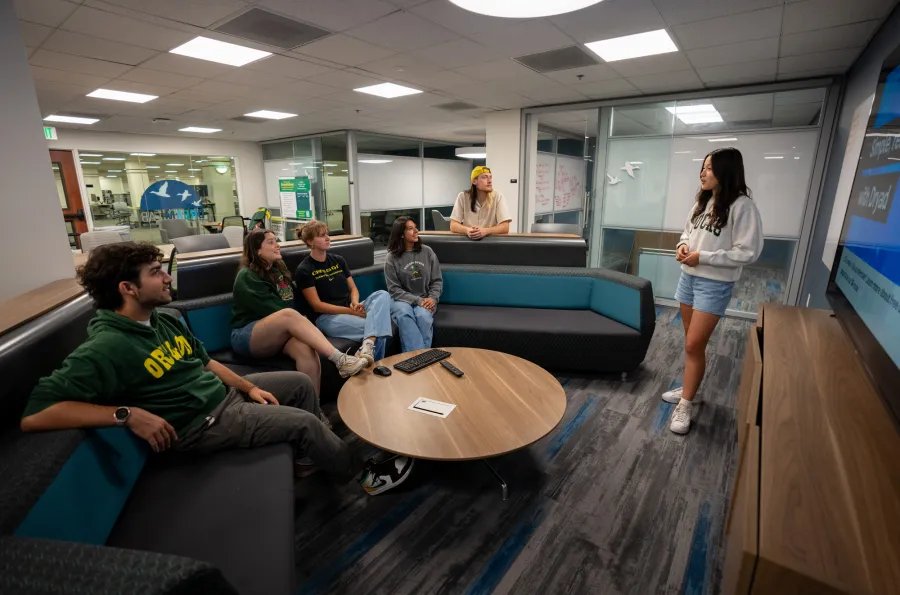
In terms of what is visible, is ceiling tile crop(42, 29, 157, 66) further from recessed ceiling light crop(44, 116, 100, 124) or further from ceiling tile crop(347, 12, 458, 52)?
recessed ceiling light crop(44, 116, 100, 124)

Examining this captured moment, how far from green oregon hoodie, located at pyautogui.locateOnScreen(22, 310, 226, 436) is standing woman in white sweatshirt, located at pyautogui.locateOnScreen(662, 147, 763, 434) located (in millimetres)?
2455

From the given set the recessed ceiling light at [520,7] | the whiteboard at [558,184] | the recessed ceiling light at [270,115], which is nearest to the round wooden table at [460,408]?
the recessed ceiling light at [520,7]

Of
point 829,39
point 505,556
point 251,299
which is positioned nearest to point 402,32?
point 251,299

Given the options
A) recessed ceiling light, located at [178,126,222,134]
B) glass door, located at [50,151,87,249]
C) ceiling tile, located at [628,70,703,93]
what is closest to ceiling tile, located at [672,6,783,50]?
ceiling tile, located at [628,70,703,93]

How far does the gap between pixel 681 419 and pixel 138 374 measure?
8.72ft

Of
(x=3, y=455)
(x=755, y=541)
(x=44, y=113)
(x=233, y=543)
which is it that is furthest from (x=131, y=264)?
(x=44, y=113)

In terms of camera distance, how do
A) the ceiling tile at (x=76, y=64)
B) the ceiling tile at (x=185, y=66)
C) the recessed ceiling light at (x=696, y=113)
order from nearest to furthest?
the ceiling tile at (x=76, y=64), the ceiling tile at (x=185, y=66), the recessed ceiling light at (x=696, y=113)

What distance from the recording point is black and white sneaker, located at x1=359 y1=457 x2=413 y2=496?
6.41 ft

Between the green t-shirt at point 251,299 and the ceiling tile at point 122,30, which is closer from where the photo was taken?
the green t-shirt at point 251,299

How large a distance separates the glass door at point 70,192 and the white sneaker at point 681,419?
8.77 m

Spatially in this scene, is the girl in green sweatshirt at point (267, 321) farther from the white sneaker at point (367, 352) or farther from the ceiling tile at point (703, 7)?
the ceiling tile at point (703, 7)

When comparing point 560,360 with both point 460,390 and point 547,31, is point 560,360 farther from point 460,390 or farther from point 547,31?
point 547,31

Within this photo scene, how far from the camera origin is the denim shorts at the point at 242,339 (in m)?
2.52

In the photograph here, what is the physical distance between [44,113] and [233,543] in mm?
7329
